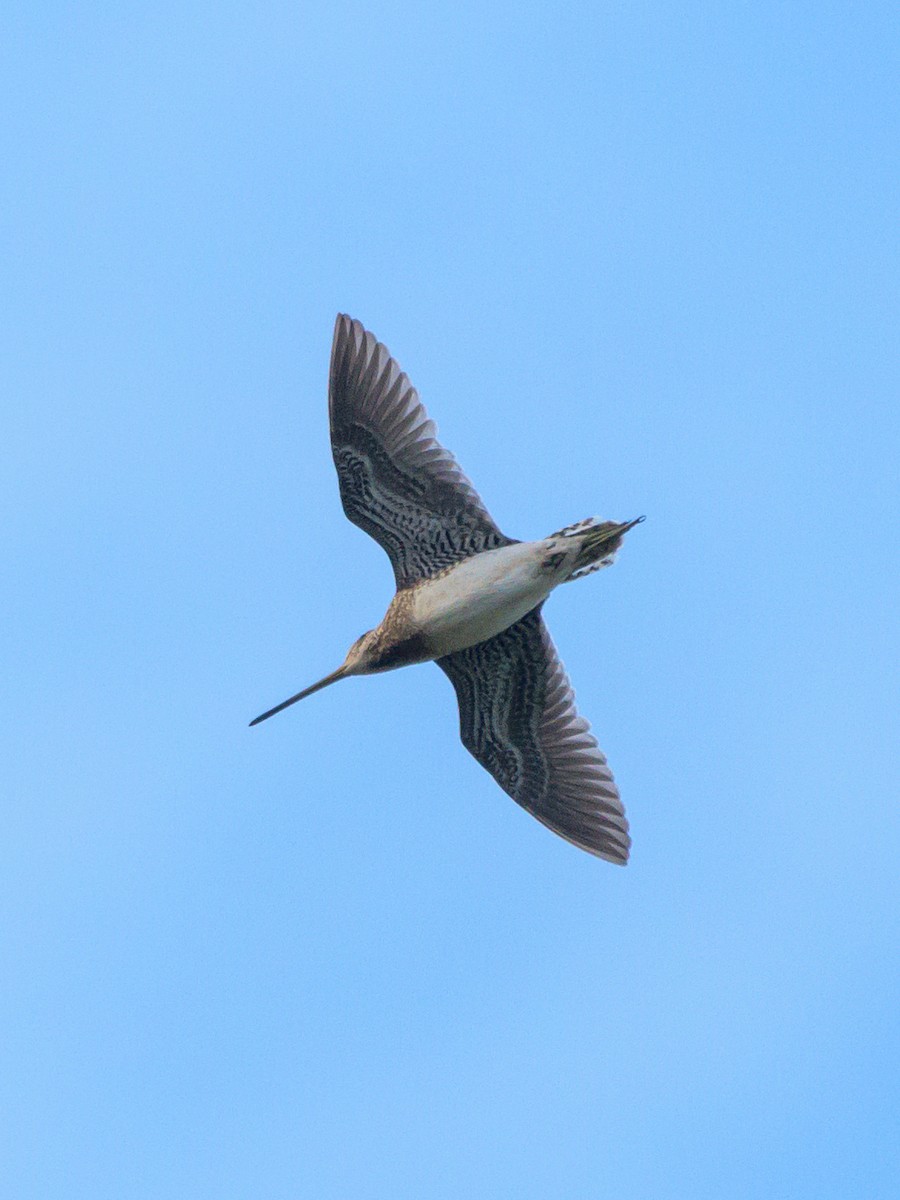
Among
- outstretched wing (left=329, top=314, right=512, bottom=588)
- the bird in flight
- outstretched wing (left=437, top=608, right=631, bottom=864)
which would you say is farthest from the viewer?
outstretched wing (left=437, top=608, right=631, bottom=864)

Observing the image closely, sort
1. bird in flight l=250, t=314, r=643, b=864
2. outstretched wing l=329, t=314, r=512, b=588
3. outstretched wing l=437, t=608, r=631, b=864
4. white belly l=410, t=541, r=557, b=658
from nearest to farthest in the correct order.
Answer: white belly l=410, t=541, r=557, b=658 < bird in flight l=250, t=314, r=643, b=864 < outstretched wing l=329, t=314, r=512, b=588 < outstretched wing l=437, t=608, r=631, b=864

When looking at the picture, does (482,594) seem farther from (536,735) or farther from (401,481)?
(536,735)

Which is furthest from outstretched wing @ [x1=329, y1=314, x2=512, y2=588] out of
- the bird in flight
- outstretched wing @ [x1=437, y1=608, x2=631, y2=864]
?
outstretched wing @ [x1=437, y1=608, x2=631, y2=864]

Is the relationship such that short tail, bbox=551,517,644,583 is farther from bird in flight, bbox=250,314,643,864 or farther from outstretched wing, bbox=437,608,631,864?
outstretched wing, bbox=437,608,631,864

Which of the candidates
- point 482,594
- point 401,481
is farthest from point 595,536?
point 401,481

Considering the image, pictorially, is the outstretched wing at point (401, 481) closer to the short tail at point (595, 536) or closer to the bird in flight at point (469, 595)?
the bird in flight at point (469, 595)

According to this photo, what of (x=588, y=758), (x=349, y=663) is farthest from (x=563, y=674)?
(x=349, y=663)

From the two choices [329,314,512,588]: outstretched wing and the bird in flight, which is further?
[329,314,512,588]: outstretched wing
